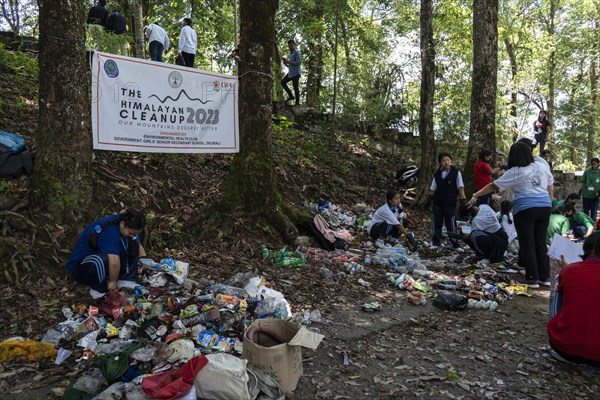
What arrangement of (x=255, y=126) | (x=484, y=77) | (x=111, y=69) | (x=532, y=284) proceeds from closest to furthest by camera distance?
(x=111, y=69) → (x=532, y=284) → (x=255, y=126) → (x=484, y=77)

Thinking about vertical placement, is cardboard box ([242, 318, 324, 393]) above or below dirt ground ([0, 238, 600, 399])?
above

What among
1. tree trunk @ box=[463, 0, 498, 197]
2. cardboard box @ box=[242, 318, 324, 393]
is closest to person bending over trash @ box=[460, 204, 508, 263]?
tree trunk @ box=[463, 0, 498, 197]

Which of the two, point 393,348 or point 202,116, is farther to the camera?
point 202,116

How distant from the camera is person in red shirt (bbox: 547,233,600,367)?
320cm

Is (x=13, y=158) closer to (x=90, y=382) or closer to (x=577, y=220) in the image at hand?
(x=90, y=382)

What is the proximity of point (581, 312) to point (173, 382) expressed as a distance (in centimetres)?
303

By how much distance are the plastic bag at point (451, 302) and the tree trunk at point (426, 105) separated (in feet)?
18.8

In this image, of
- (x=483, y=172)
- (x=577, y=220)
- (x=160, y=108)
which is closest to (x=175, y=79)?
(x=160, y=108)

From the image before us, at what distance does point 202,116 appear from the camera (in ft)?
20.0

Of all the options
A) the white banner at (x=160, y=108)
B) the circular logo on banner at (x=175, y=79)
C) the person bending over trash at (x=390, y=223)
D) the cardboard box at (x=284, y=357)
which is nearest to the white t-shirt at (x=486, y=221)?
the person bending over trash at (x=390, y=223)

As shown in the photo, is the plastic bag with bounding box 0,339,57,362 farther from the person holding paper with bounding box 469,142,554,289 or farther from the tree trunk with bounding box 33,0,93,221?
the person holding paper with bounding box 469,142,554,289

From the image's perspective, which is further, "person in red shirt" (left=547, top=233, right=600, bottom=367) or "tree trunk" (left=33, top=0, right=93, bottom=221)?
"tree trunk" (left=33, top=0, right=93, bottom=221)

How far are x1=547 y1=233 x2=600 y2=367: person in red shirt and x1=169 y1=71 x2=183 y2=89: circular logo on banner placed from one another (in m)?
5.03

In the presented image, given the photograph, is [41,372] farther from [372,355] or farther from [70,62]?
[70,62]
